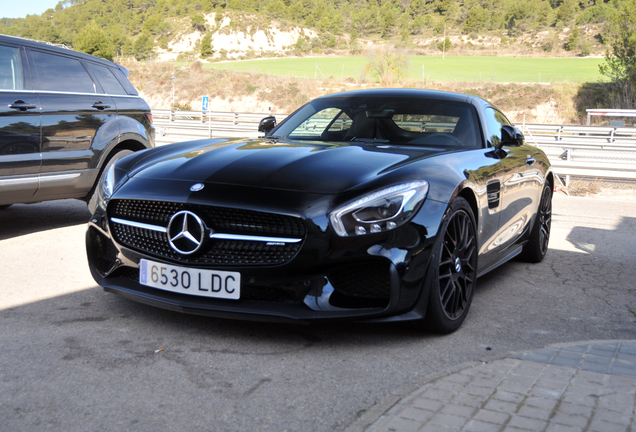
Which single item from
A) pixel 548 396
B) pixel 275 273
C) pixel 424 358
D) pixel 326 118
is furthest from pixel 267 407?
pixel 326 118

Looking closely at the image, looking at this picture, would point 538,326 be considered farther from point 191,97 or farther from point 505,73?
point 505,73

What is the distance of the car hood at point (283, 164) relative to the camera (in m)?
3.16

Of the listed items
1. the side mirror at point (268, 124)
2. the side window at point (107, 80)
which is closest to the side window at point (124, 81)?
the side window at point (107, 80)

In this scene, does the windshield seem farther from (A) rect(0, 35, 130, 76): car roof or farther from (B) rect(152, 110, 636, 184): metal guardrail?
(A) rect(0, 35, 130, 76): car roof

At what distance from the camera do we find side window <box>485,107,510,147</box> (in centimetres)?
452

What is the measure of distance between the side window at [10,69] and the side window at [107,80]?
0.95m

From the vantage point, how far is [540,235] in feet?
17.8

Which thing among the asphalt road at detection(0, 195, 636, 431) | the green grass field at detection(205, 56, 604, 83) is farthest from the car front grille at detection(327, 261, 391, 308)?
the green grass field at detection(205, 56, 604, 83)

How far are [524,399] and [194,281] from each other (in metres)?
1.61

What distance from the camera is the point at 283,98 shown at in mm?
55906

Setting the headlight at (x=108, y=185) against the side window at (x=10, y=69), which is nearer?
the headlight at (x=108, y=185)

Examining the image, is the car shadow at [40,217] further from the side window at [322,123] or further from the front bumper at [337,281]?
the front bumper at [337,281]

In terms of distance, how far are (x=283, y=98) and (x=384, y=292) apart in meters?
54.2

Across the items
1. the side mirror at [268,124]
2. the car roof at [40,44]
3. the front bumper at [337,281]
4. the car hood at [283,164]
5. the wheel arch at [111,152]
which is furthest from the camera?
the wheel arch at [111,152]
